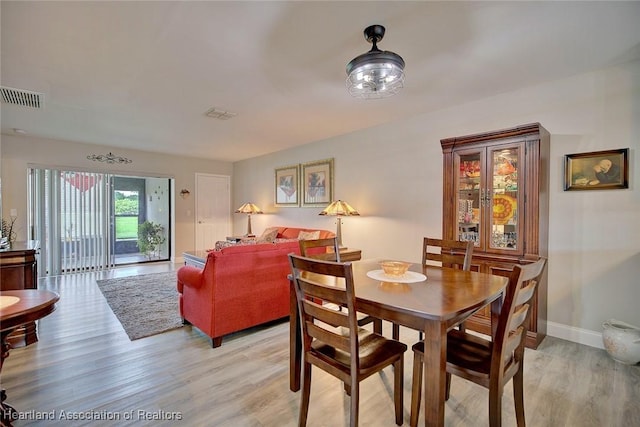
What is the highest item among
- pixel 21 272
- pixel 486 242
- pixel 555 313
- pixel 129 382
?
pixel 486 242

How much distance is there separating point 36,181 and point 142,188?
302 centimetres

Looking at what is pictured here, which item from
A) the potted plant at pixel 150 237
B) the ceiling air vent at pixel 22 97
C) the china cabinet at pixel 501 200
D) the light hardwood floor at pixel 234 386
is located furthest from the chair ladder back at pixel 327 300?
the potted plant at pixel 150 237

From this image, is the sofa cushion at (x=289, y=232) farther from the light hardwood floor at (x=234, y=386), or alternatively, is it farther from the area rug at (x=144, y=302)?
the light hardwood floor at (x=234, y=386)

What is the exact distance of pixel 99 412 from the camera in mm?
1827

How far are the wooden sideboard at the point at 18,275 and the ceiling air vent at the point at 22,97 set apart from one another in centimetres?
164

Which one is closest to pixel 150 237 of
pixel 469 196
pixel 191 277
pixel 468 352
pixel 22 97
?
pixel 22 97

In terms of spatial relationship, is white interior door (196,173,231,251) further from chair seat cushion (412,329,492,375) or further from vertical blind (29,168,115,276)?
chair seat cushion (412,329,492,375)

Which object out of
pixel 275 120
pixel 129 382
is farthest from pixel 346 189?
pixel 129 382

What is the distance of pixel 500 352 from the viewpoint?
1.41 m

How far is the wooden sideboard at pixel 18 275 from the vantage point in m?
2.62

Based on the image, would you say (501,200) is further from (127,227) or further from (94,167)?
(127,227)

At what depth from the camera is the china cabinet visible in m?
2.68

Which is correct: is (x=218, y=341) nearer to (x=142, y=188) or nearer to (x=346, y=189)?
(x=346, y=189)

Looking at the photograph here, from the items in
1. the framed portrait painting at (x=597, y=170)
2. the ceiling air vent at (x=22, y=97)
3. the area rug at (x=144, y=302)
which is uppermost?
the ceiling air vent at (x=22, y=97)
